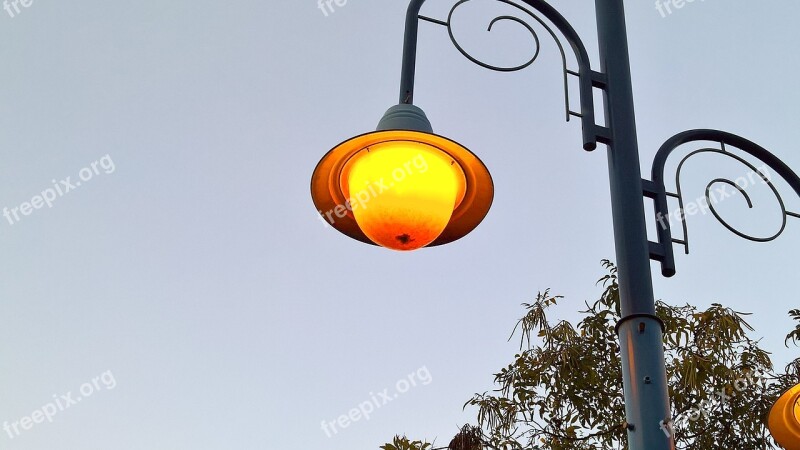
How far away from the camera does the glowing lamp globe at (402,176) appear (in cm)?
298

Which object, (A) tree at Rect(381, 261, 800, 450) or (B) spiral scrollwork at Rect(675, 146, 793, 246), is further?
(A) tree at Rect(381, 261, 800, 450)

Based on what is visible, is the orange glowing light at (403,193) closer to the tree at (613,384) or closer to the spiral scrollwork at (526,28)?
the spiral scrollwork at (526,28)

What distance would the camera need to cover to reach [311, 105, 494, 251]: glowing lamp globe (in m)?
2.98

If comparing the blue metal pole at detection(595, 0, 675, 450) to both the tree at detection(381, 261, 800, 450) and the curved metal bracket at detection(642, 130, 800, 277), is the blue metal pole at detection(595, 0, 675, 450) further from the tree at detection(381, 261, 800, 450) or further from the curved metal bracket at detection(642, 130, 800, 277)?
the tree at detection(381, 261, 800, 450)

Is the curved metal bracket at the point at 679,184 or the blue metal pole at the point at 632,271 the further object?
the curved metal bracket at the point at 679,184

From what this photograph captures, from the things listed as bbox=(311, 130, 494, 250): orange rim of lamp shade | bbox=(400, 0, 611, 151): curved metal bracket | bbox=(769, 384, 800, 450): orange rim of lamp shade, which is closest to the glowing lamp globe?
bbox=(311, 130, 494, 250): orange rim of lamp shade

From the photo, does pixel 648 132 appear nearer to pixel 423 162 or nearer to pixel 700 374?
pixel 700 374

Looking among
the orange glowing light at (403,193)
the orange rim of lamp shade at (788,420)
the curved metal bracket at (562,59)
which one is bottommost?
the orange rim of lamp shade at (788,420)

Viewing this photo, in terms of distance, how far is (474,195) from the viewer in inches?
130

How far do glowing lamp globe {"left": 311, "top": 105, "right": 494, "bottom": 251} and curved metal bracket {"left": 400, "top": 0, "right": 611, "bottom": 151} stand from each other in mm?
327

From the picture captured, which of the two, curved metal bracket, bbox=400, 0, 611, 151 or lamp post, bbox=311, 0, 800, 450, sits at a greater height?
curved metal bracket, bbox=400, 0, 611, 151

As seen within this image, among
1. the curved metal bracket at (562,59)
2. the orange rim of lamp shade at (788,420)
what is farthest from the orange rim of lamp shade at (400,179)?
the orange rim of lamp shade at (788,420)

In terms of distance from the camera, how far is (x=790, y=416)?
3.86 meters

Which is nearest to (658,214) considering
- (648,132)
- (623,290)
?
(623,290)
